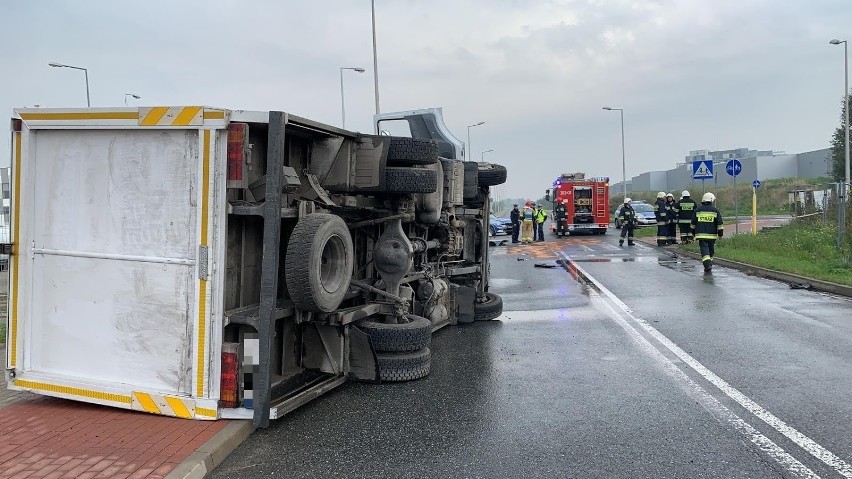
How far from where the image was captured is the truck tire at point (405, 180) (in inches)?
→ 239

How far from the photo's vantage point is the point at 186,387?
4.64 meters

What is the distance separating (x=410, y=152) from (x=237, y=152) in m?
2.06

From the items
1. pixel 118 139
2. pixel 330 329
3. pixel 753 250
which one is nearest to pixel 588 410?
pixel 330 329

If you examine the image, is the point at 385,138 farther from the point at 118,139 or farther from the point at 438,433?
the point at 438,433

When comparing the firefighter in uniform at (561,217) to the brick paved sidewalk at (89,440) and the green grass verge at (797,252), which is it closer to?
the green grass verge at (797,252)

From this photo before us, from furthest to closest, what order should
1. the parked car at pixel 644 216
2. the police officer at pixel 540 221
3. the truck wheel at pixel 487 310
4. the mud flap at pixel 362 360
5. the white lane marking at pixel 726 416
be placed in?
the parked car at pixel 644 216
the police officer at pixel 540 221
the truck wheel at pixel 487 310
the mud flap at pixel 362 360
the white lane marking at pixel 726 416

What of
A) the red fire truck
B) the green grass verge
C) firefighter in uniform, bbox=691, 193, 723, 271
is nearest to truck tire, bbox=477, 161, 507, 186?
the green grass verge

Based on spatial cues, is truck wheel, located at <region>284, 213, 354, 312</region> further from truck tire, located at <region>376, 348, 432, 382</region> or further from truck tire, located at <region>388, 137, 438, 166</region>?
truck tire, located at <region>388, 137, 438, 166</region>

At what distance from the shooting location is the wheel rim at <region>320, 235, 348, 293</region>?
5320mm

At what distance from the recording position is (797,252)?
17.4 metres

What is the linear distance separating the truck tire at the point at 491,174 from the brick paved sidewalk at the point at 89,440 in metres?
5.99

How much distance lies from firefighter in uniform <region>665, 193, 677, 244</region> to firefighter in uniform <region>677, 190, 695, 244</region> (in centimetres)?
35

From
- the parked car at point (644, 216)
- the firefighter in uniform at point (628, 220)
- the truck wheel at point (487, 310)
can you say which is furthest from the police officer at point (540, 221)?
the truck wheel at point (487, 310)

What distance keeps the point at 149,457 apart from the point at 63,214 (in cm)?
192
